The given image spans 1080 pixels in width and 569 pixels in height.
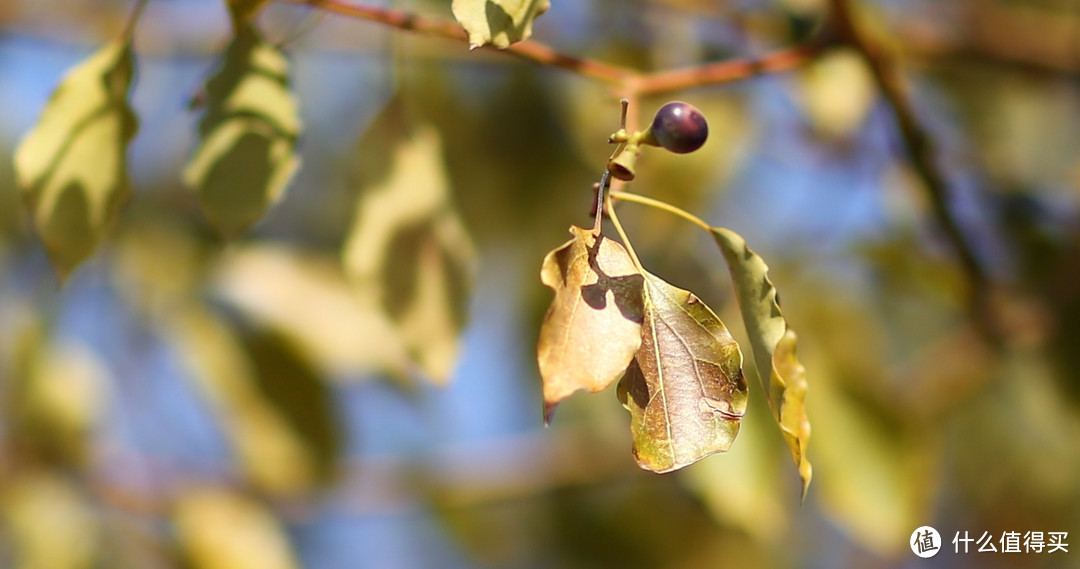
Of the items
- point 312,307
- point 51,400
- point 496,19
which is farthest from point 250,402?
point 496,19

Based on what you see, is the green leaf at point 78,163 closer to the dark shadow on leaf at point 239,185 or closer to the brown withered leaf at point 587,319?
the dark shadow on leaf at point 239,185

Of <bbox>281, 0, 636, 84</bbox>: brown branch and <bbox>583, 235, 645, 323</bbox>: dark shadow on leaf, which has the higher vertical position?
<bbox>281, 0, 636, 84</bbox>: brown branch

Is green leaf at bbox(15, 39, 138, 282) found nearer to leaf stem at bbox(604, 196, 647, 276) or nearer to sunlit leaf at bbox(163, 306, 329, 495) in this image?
leaf stem at bbox(604, 196, 647, 276)

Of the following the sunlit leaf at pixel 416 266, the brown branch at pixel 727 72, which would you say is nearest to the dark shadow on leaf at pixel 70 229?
the sunlit leaf at pixel 416 266


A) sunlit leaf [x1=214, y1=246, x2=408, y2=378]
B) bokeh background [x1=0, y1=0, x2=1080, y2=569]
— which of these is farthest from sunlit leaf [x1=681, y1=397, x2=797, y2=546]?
sunlit leaf [x1=214, y1=246, x2=408, y2=378]

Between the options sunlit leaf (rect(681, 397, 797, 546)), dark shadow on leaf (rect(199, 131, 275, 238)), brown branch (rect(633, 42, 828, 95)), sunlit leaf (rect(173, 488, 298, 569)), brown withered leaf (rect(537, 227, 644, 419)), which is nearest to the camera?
brown withered leaf (rect(537, 227, 644, 419))

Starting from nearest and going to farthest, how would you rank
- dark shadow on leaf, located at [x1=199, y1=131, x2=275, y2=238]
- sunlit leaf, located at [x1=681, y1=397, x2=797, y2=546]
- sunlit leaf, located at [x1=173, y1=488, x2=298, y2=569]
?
dark shadow on leaf, located at [x1=199, y1=131, x2=275, y2=238]
sunlit leaf, located at [x1=681, y1=397, x2=797, y2=546]
sunlit leaf, located at [x1=173, y1=488, x2=298, y2=569]
